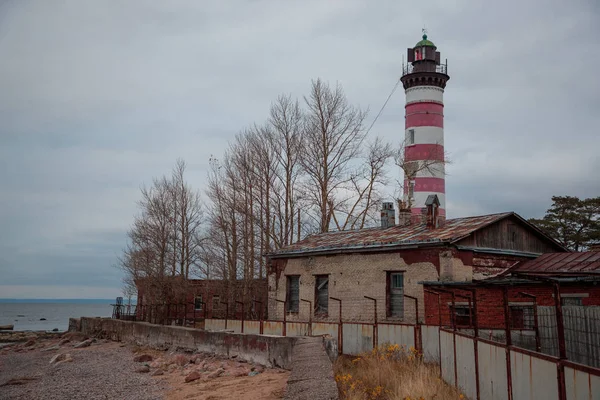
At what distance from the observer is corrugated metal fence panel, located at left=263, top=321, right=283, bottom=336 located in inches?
711

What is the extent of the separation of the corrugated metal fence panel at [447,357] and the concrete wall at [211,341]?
3406mm

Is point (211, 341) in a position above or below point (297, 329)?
below

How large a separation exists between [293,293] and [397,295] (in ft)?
17.6

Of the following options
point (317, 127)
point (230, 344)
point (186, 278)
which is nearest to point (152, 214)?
point (186, 278)

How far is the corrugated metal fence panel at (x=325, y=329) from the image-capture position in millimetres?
15948

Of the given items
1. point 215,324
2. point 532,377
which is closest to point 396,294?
point 215,324

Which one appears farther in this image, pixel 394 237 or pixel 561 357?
pixel 394 237

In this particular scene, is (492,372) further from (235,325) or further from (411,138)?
(411,138)

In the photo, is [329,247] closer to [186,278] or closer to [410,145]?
[410,145]

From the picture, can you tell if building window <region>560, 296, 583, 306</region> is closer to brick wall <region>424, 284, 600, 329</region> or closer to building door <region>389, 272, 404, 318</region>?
brick wall <region>424, 284, 600, 329</region>

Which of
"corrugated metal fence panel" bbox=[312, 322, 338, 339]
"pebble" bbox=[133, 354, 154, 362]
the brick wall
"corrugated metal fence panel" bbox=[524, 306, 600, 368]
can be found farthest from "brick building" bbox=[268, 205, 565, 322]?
"corrugated metal fence panel" bbox=[524, 306, 600, 368]

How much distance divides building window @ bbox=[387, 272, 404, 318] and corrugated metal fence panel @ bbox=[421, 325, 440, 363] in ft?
16.4

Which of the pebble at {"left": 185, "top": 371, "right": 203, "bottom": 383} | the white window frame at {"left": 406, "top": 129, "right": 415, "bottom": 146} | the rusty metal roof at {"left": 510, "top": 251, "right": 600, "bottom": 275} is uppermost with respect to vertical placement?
the white window frame at {"left": 406, "top": 129, "right": 415, "bottom": 146}

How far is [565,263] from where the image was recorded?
Result: 16859mm
